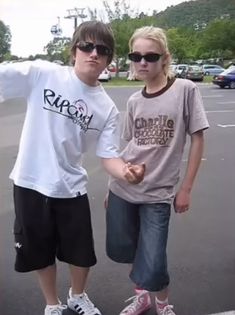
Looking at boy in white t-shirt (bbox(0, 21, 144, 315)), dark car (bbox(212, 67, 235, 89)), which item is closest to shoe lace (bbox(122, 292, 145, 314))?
boy in white t-shirt (bbox(0, 21, 144, 315))

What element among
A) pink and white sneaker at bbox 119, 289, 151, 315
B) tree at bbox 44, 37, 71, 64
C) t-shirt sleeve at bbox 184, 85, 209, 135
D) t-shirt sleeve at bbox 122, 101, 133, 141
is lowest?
pink and white sneaker at bbox 119, 289, 151, 315

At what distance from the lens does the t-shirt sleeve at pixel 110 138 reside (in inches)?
97.1

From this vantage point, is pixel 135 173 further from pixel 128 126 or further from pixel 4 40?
pixel 4 40

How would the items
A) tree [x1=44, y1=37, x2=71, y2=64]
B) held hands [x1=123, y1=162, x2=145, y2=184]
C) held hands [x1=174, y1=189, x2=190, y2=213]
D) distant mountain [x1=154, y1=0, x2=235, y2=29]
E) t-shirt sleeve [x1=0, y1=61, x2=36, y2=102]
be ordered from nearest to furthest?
held hands [x1=123, y1=162, x2=145, y2=184] → t-shirt sleeve [x1=0, y1=61, x2=36, y2=102] → held hands [x1=174, y1=189, x2=190, y2=213] → tree [x1=44, y1=37, x2=71, y2=64] → distant mountain [x1=154, y1=0, x2=235, y2=29]

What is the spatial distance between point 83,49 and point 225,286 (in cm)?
184

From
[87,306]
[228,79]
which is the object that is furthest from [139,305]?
[228,79]

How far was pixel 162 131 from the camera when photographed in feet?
8.02

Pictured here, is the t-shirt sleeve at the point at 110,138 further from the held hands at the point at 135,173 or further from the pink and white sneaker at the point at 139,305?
the pink and white sneaker at the point at 139,305

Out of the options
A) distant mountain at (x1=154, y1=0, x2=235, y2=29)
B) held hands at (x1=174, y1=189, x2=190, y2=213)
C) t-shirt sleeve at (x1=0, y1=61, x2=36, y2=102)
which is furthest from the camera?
distant mountain at (x1=154, y1=0, x2=235, y2=29)

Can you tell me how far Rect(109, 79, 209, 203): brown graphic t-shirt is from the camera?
243cm

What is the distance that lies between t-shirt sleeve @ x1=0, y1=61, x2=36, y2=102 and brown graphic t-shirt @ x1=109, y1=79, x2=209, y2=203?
560mm

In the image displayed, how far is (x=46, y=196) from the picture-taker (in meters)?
2.39

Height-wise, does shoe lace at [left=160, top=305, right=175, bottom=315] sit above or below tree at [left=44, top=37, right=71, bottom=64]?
below

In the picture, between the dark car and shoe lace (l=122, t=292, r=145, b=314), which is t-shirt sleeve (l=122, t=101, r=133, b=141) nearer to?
shoe lace (l=122, t=292, r=145, b=314)
